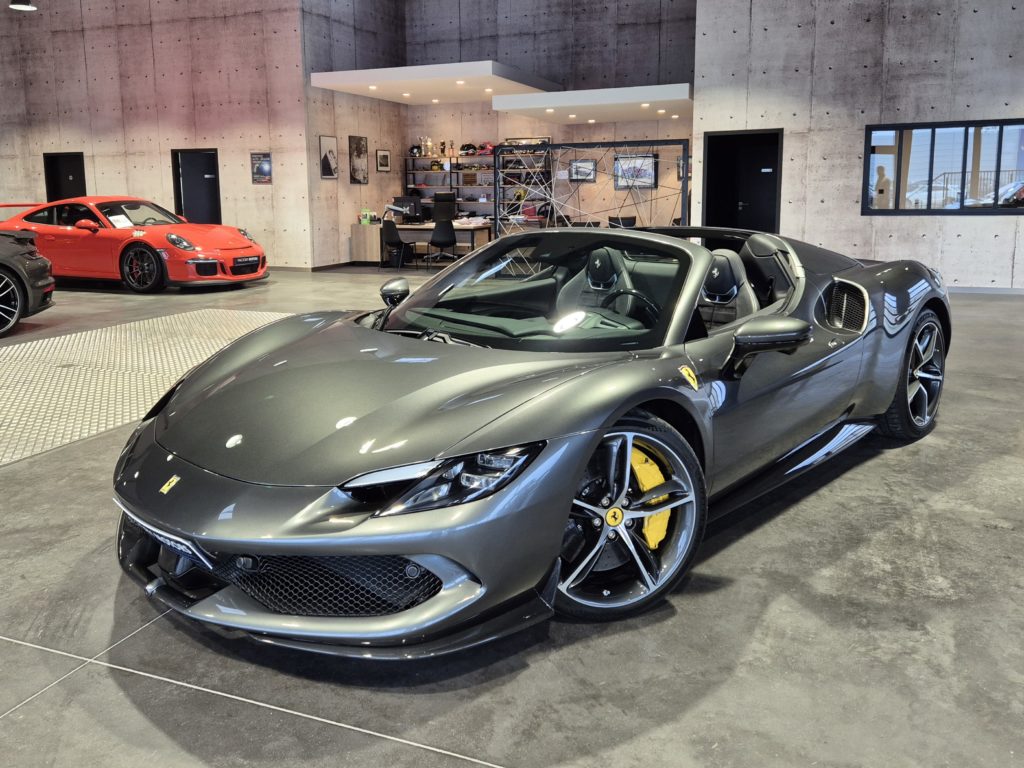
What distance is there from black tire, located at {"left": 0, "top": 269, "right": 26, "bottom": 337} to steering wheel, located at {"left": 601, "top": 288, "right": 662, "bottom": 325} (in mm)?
6820

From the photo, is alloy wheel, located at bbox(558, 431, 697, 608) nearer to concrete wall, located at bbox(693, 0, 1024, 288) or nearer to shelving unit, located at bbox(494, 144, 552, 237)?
concrete wall, located at bbox(693, 0, 1024, 288)

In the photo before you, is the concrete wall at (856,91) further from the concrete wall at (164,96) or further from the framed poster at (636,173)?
the concrete wall at (164,96)

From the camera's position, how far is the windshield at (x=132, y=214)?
37.4 ft

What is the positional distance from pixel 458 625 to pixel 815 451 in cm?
186

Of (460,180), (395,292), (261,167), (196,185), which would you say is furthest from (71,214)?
(395,292)

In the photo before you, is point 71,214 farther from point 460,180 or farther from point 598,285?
point 598,285

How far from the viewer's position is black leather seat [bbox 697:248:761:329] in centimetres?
316

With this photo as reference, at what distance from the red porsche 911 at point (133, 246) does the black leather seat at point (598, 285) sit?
901 centimetres

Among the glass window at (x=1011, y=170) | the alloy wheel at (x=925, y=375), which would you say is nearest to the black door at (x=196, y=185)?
the glass window at (x=1011, y=170)

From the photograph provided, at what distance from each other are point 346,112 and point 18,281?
8.84 m

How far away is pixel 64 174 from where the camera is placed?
1692 cm

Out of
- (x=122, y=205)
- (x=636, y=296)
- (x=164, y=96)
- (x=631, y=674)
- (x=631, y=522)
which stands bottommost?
(x=631, y=674)

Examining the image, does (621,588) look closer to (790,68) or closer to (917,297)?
(917,297)

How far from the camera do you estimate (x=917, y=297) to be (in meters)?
4.10
